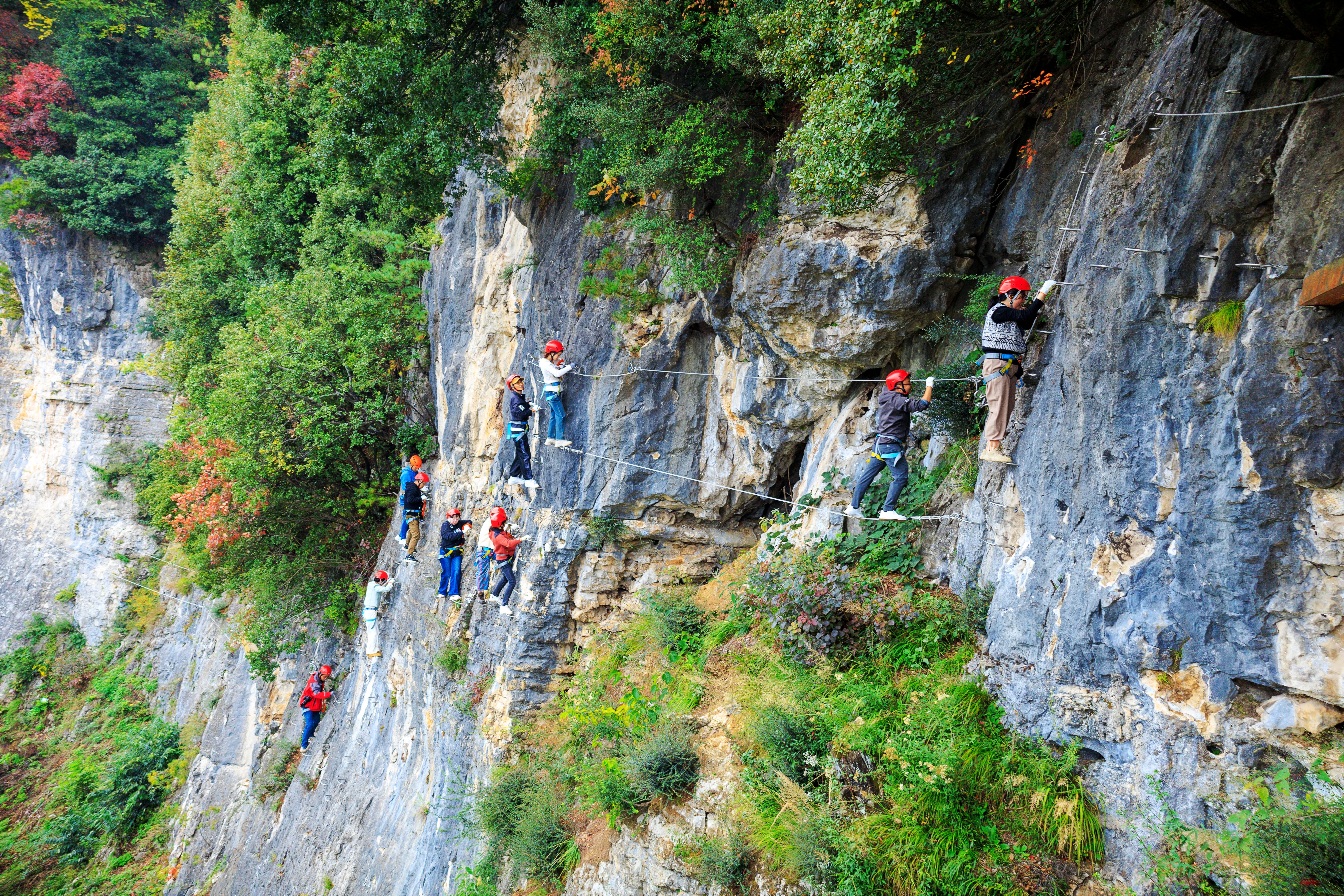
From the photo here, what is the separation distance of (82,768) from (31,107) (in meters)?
22.6

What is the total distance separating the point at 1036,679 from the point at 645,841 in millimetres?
4202

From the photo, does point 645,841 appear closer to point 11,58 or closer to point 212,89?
point 212,89

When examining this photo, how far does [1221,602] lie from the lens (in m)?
4.35

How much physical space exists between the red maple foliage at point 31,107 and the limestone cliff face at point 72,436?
340 centimetres

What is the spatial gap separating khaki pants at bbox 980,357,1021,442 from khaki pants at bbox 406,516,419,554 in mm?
11908

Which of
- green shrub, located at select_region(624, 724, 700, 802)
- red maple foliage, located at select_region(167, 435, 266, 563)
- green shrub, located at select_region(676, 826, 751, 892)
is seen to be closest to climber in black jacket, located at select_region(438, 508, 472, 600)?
red maple foliage, located at select_region(167, 435, 266, 563)

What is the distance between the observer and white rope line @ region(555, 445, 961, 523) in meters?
8.44

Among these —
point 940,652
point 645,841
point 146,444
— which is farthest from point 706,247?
point 146,444

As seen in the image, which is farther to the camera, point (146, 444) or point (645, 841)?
point (146, 444)

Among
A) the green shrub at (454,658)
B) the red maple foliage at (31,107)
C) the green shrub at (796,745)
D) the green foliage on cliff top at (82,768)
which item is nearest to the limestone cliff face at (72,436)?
the green foliage on cliff top at (82,768)

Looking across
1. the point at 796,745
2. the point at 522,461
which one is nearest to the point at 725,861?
the point at 796,745

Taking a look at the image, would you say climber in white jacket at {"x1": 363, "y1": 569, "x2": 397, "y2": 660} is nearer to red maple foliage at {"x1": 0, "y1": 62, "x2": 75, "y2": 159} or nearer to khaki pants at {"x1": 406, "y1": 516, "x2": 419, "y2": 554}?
khaki pants at {"x1": 406, "y1": 516, "x2": 419, "y2": 554}

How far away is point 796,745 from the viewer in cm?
621

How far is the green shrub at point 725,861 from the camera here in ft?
19.8
